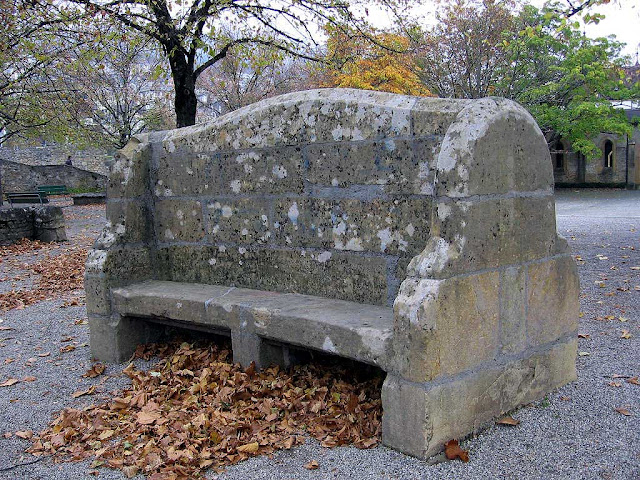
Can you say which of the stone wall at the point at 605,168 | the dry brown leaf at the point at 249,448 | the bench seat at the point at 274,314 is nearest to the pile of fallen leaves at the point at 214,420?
the dry brown leaf at the point at 249,448

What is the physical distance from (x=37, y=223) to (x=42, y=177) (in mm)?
25213

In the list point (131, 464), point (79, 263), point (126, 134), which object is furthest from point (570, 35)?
point (131, 464)

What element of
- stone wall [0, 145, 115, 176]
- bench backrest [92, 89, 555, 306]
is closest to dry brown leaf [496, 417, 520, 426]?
bench backrest [92, 89, 555, 306]

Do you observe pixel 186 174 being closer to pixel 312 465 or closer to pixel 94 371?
pixel 94 371

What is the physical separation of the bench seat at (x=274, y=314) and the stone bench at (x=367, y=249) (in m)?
0.01

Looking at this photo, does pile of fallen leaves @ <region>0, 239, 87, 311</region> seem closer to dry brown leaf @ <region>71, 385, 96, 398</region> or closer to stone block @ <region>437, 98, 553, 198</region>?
dry brown leaf @ <region>71, 385, 96, 398</region>

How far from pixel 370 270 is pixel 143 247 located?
215 centimetres

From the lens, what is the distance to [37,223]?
14086 mm

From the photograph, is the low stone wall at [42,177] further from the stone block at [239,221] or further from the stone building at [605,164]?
the stone block at [239,221]

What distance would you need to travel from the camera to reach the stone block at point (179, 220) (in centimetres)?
473

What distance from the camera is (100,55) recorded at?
11383 millimetres

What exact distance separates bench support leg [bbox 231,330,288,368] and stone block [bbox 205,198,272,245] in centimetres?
75

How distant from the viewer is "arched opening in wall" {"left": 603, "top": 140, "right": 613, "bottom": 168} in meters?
36.6

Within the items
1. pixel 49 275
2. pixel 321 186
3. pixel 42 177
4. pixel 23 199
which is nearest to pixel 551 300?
pixel 321 186
